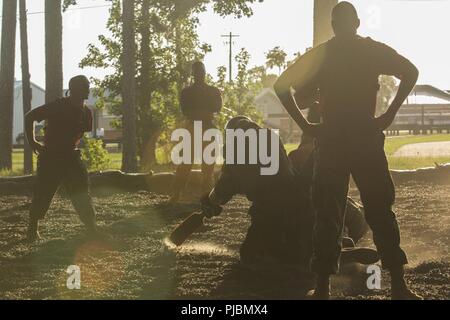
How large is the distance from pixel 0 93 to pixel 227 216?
1290 centimetres

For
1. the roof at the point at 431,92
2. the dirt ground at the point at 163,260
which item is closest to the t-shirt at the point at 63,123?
the dirt ground at the point at 163,260

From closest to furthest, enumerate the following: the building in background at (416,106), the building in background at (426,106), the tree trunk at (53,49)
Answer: the tree trunk at (53,49) < the building in background at (416,106) < the building in background at (426,106)

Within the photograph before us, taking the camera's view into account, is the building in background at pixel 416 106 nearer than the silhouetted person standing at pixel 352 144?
No

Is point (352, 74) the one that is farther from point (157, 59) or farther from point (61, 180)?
point (157, 59)

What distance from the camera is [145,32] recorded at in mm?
22641

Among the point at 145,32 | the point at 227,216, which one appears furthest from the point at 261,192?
the point at 145,32

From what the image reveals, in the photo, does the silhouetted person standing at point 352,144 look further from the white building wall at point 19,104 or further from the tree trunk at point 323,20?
the white building wall at point 19,104

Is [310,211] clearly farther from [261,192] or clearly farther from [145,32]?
[145,32]

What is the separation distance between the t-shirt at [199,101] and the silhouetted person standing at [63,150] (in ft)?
9.91

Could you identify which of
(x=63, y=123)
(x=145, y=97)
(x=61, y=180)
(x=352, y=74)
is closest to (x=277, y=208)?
(x=352, y=74)

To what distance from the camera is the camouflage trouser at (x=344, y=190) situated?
18.6ft

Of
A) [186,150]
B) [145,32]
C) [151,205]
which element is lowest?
[151,205]

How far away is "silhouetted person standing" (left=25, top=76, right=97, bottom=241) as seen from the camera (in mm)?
8586

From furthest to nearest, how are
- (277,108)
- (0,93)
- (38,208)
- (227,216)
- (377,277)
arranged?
(277,108)
(0,93)
(227,216)
(38,208)
(377,277)
